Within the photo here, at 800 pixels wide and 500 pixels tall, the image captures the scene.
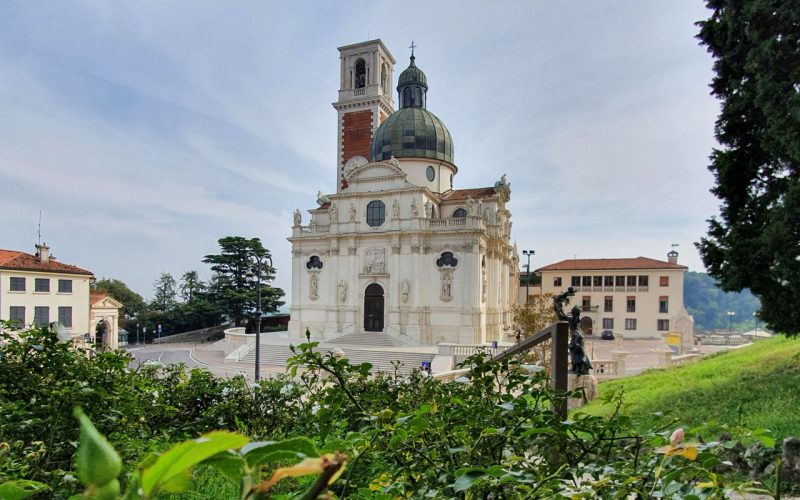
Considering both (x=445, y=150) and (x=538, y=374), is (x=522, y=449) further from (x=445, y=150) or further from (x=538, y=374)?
(x=445, y=150)

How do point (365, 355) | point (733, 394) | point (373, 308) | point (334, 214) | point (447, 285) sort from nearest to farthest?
point (733, 394)
point (365, 355)
point (447, 285)
point (373, 308)
point (334, 214)

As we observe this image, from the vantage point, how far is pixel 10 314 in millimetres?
23406

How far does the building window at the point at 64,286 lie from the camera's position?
26.9m

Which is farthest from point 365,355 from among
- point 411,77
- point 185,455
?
point 185,455

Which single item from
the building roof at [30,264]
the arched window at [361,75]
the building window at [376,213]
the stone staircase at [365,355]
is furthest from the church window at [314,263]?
the arched window at [361,75]

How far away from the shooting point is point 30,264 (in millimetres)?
25688

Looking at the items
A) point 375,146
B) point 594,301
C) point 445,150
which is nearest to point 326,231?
point 375,146

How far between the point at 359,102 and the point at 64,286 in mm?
25333

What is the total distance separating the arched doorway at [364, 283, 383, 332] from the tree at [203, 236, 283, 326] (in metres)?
18.6

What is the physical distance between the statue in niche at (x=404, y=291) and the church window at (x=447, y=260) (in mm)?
2432

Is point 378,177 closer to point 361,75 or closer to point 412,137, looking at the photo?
point 412,137

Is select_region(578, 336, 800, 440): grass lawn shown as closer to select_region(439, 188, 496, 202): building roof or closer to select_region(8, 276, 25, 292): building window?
select_region(439, 188, 496, 202): building roof

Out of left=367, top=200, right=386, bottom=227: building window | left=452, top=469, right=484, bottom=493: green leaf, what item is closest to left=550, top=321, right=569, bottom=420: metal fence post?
left=452, top=469, right=484, bottom=493: green leaf

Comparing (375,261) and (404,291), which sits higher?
(375,261)
